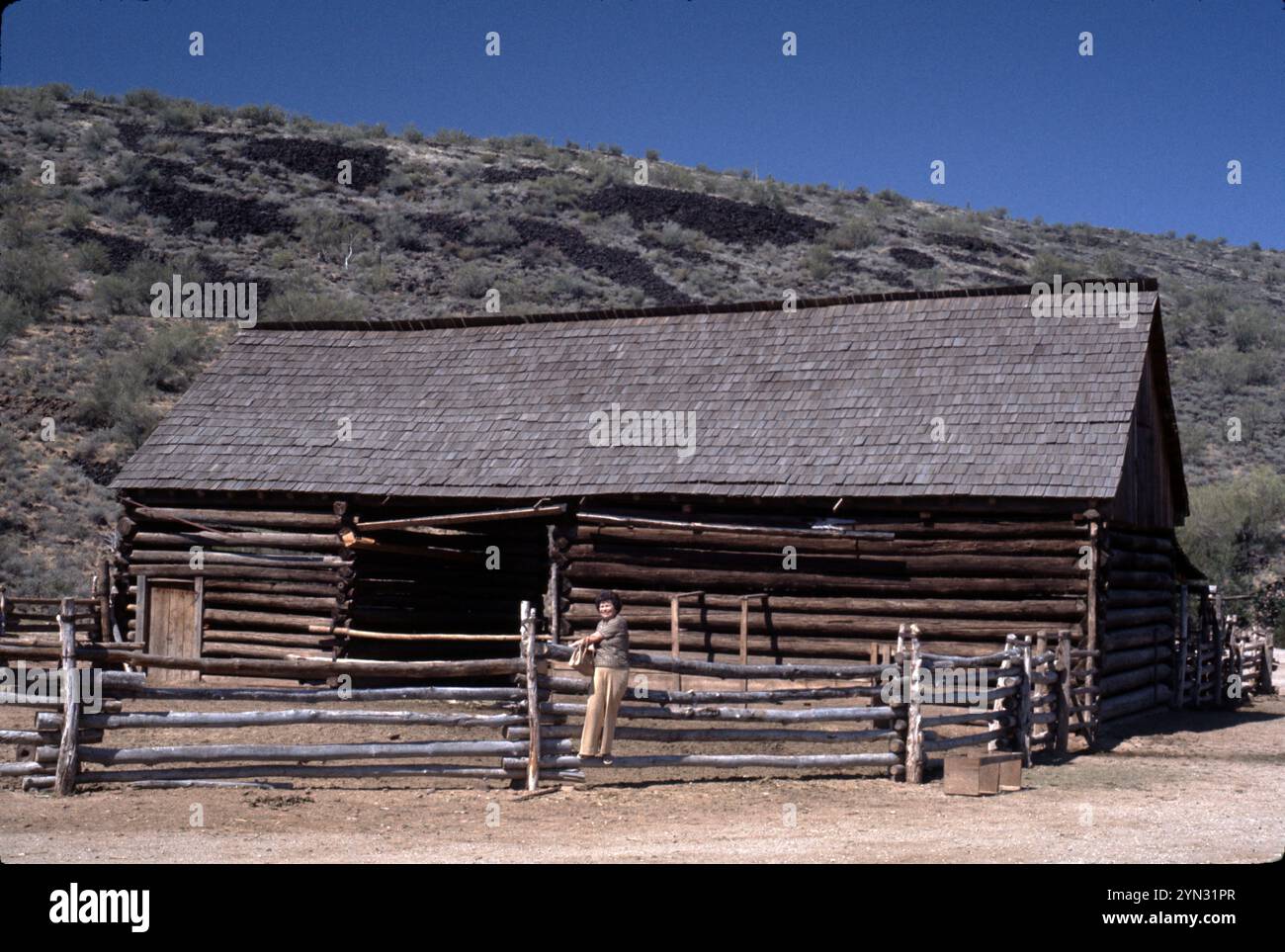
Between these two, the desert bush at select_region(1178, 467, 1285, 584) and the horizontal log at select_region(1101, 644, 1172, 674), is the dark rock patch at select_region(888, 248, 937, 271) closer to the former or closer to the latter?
the desert bush at select_region(1178, 467, 1285, 584)

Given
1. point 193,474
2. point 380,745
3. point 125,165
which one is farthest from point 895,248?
point 380,745

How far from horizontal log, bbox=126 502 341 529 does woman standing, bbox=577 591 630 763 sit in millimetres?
8051

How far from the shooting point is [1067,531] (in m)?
15.8

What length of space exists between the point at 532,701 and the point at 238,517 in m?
9.00

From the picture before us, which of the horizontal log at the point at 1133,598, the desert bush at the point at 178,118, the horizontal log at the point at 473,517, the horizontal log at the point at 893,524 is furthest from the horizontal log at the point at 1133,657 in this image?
the desert bush at the point at 178,118

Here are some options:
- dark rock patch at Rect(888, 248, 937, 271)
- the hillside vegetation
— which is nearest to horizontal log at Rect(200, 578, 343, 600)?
the hillside vegetation

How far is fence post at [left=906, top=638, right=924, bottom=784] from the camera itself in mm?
12156

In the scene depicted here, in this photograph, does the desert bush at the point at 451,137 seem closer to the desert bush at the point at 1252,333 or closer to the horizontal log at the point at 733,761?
the desert bush at the point at 1252,333

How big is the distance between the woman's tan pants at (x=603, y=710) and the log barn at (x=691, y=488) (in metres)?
5.36

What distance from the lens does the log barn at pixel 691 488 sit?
53.3 ft

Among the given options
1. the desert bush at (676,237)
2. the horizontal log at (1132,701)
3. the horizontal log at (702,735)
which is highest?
the desert bush at (676,237)

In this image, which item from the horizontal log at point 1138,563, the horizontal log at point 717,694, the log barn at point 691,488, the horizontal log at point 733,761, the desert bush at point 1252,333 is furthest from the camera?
the desert bush at point 1252,333

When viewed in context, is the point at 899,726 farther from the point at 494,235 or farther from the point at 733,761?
the point at 494,235

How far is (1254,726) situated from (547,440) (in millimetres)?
9773
